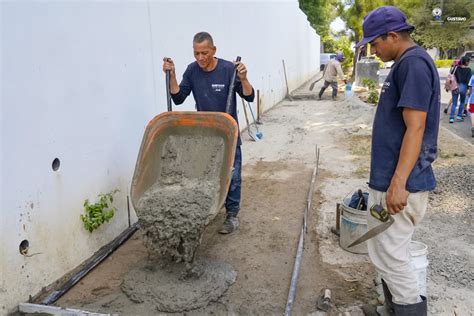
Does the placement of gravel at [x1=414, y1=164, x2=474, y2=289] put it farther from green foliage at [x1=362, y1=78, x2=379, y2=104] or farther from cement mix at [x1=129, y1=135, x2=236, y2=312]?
green foliage at [x1=362, y1=78, x2=379, y2=104]

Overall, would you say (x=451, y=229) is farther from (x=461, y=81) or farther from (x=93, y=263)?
(x=461, y=81)

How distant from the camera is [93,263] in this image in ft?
11.7

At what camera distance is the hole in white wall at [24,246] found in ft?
9.74

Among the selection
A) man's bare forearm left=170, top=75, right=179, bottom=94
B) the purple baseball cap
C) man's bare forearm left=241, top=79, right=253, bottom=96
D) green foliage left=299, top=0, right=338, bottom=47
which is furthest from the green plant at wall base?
green foliage left=299, top=0, right=338, bottom=47

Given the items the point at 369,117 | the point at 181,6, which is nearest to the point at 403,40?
the point at 181,6

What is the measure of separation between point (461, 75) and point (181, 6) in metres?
7.28

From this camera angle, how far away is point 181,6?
5.52 m

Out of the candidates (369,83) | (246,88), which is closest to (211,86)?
(246,88)

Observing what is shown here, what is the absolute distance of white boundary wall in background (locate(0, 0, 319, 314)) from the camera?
2840 millimetres

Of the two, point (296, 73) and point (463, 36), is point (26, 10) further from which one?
point (463, 36)

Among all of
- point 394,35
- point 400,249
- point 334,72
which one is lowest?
point 400,249

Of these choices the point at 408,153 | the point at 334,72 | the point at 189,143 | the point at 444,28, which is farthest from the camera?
the point at 444,28

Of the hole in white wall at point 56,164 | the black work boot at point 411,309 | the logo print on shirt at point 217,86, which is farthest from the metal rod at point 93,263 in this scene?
the black work boot at point 411,309

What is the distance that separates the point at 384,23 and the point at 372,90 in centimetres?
1303
